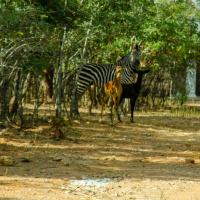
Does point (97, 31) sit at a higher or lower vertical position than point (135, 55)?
higher

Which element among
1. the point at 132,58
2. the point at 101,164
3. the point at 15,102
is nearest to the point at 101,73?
the point at 132,58

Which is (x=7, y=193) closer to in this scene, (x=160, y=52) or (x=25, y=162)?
(x=25, y=162)

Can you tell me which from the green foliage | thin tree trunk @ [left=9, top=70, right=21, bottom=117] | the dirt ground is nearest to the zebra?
the green foliage

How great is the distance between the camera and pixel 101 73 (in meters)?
20.0

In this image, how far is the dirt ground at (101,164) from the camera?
8.77 metres

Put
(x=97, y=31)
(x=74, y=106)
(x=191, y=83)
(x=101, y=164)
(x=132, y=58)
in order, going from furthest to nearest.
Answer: (x=191, y=83) → (x=132, y=58) → (x=74, y=106) → (x=97, y=31) → (x=101, y=164)

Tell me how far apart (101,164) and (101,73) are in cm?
912

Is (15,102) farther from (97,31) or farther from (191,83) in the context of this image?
(191,83)

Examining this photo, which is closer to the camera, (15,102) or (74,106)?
(15,102)

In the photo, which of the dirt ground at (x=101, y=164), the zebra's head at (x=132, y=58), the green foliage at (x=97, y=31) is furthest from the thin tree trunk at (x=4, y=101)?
the zebra's head at (x=132, y=58)

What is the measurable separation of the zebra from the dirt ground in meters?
2.31

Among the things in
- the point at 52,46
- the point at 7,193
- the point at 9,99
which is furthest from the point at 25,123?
the point at 7,193

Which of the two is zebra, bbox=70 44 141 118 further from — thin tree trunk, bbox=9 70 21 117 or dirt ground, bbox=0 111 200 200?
thin tree trunk, bbox=9 70 21 117

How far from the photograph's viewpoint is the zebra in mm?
19844
